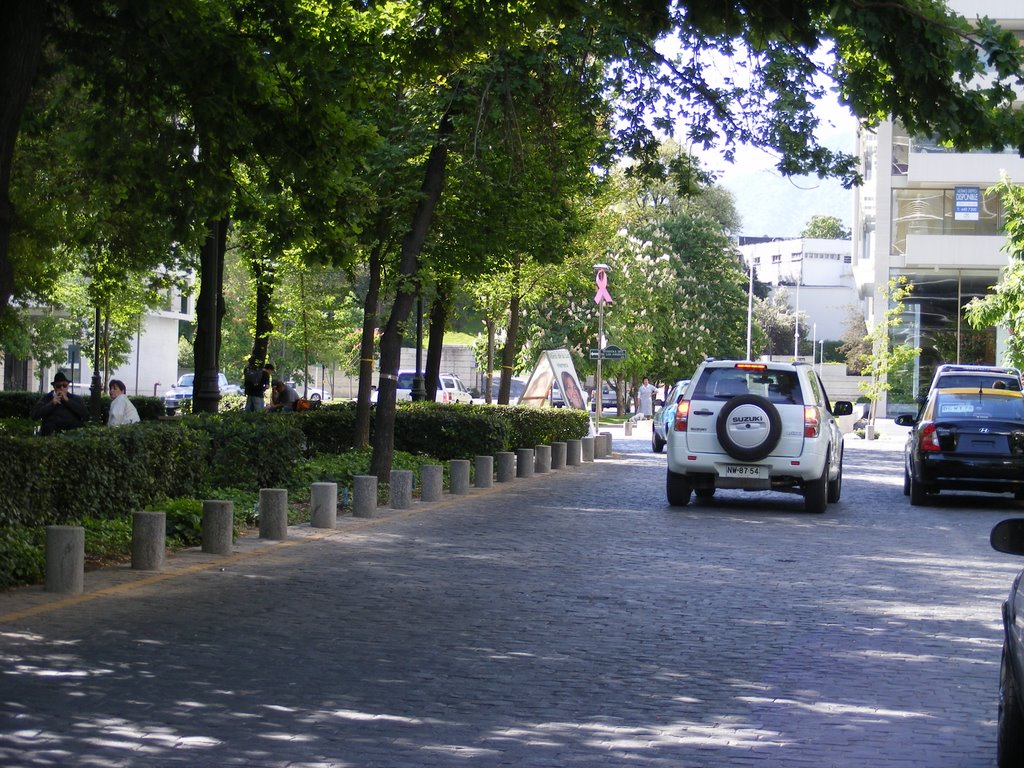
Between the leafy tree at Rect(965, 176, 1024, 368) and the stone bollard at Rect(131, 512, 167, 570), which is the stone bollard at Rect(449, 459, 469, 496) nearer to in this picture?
the stone bollard at Rect(131, 512, 167, 570)

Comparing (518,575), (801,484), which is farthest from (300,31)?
(801,484)

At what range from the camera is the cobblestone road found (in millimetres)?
6535

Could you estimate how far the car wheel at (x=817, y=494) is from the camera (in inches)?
747

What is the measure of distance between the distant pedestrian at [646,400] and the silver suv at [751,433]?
36370 mm

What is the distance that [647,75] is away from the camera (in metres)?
19.1

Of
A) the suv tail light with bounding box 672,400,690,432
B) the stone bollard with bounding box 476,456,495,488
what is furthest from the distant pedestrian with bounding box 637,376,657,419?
the suv tail light with bounding box 672,400,690,432

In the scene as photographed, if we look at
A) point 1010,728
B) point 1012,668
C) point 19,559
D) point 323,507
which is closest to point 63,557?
point 19,559

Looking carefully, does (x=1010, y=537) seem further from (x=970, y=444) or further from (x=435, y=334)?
Answer: (x=435, y=334)

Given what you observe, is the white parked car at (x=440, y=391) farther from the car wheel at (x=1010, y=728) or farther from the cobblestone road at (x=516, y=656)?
the car wheel at (x=1010, y=728)

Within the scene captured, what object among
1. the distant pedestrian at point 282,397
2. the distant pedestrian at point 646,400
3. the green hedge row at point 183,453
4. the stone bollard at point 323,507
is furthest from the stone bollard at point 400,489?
the distant pedestrian at point 646,400

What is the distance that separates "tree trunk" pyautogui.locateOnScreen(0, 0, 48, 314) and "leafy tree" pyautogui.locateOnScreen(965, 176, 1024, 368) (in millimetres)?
25593

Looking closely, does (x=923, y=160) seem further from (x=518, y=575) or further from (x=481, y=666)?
(x=481, y=666)

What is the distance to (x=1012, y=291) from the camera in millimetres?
33406

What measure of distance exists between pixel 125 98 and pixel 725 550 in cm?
745
